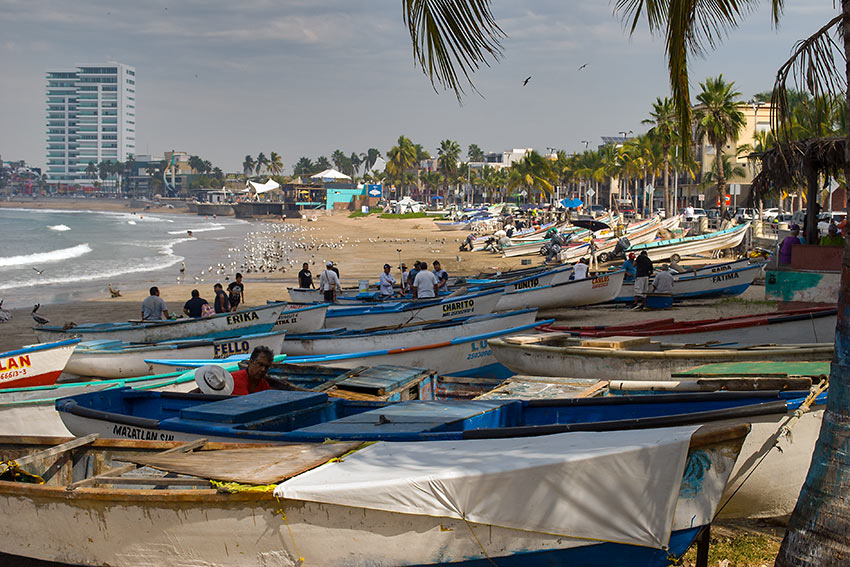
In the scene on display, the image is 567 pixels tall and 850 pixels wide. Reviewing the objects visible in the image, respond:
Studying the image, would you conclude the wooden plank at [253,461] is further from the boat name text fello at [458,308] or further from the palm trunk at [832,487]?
the boat name text fello at [458,308]

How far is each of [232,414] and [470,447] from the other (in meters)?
2.96

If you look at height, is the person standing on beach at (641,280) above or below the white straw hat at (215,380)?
above

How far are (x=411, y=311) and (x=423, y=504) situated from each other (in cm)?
1386

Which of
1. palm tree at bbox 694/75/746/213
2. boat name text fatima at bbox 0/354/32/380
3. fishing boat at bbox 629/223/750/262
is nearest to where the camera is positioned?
boat name text fatima at bbox 0/354/32/380

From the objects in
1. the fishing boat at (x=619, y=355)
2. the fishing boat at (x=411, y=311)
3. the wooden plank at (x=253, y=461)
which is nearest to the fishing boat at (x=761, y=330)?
the fishing boat at (x=619, y=355)

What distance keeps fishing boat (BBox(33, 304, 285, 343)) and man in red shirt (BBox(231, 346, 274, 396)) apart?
8.45 metres

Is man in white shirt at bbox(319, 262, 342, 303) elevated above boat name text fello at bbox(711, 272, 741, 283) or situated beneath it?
situated beneath

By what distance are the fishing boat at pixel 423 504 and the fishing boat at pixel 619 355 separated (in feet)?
17.5

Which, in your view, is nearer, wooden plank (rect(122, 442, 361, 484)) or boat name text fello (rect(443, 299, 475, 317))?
wooden plank (rect(122, 442, 361, 484))

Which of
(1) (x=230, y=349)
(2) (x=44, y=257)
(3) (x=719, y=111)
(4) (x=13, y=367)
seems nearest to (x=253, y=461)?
(4) (x=13, y=367)

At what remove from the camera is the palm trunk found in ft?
16.7

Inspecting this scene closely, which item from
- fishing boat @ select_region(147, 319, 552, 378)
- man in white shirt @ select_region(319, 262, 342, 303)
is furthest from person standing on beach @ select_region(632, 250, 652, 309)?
fishing boat @ select_region(147, 319, 552, 378)

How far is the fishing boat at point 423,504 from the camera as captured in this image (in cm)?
544

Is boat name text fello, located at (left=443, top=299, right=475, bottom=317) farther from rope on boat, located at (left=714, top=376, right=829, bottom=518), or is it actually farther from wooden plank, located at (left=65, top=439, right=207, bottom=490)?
wooden plank, located at (left=65, top=439, right=207, bottom=490)
